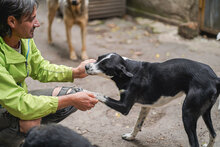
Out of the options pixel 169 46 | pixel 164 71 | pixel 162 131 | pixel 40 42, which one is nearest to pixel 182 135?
pixel 162 131

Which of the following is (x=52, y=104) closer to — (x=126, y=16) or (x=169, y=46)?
(x=169, y=46)

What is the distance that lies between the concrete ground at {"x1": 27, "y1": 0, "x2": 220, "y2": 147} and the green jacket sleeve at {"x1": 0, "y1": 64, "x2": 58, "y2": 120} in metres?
1.15

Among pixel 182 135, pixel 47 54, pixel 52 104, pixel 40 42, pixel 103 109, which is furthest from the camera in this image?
pixel 40 42

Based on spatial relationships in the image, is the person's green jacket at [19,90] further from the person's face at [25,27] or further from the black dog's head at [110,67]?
the black dog's head at [110,67]

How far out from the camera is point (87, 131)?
150 inches

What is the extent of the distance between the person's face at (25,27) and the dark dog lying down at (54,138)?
1132mm

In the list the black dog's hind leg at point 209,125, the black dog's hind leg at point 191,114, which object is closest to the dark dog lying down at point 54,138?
the black dog's hind leg at point 191,114

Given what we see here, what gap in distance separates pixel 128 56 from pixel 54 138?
4.74 metres

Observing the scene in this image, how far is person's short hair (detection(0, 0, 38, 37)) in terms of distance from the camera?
2455 mm

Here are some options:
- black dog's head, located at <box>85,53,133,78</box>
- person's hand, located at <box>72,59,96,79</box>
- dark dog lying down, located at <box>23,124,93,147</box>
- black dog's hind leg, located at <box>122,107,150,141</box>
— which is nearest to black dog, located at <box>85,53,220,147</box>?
black dog's head, located at <box>85,53,133,78</box>

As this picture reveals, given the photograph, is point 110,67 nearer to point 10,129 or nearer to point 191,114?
point 191,114

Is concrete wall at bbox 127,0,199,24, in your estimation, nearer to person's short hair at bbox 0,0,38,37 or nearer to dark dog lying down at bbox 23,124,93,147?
person's short hair at bbox 0,0,38,37

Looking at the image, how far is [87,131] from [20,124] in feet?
4.14

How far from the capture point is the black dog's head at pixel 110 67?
2922 millimetres
